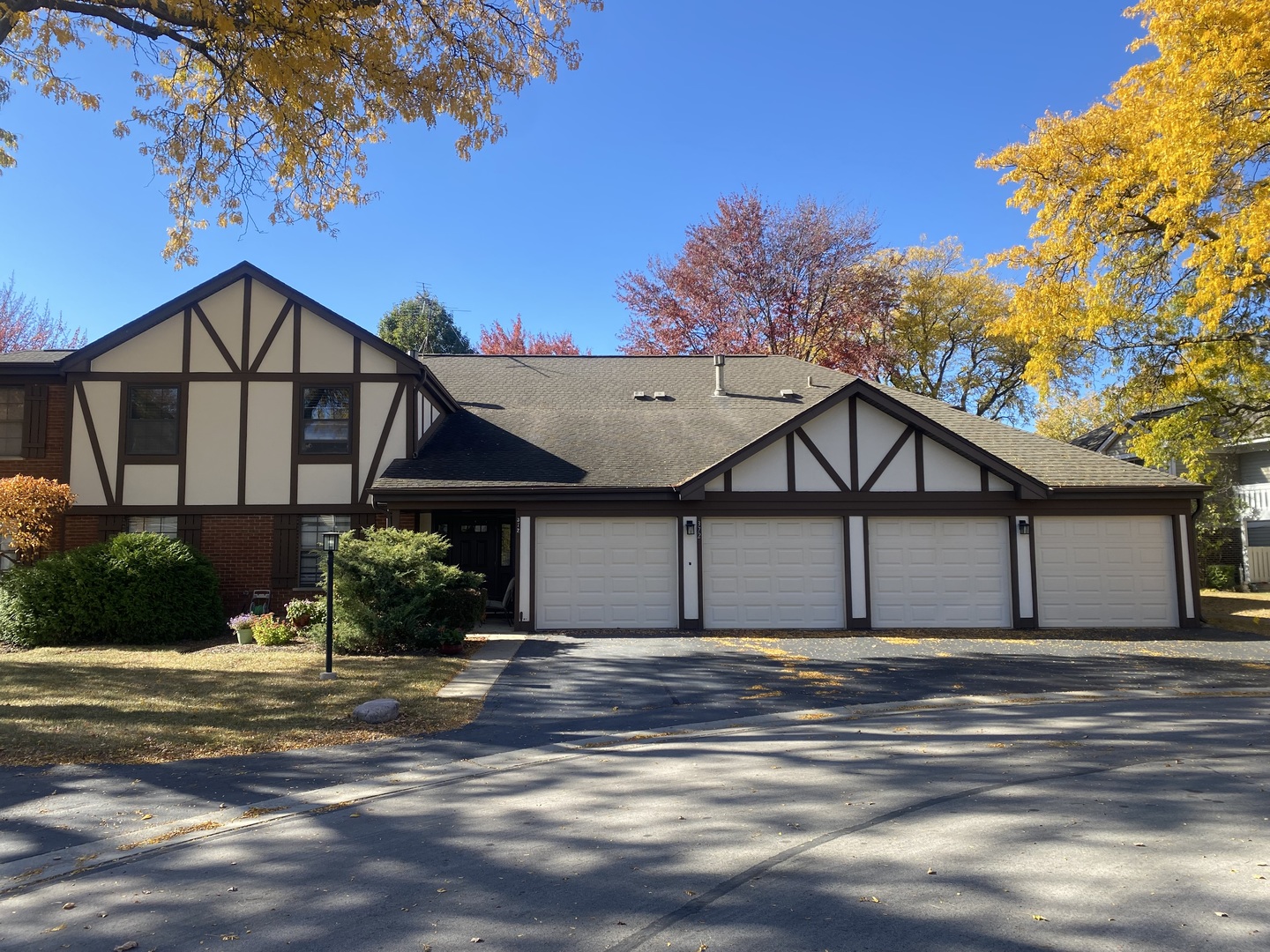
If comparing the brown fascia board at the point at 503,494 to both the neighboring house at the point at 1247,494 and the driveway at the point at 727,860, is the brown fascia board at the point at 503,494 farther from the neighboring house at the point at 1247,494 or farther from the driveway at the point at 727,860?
the neighboring house at the point at 1247,494

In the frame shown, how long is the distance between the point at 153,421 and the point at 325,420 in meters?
3.52

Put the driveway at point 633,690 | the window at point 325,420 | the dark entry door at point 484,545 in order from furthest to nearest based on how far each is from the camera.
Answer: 1. the dark entry door at point 484,545
2. the window at point 325,420
3. the driveway at point 633,690

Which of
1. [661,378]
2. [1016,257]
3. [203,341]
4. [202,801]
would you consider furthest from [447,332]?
[202,801]

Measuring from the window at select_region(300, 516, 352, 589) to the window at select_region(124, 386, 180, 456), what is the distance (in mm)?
3101

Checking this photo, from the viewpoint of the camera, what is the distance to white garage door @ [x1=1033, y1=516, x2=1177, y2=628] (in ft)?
57.0

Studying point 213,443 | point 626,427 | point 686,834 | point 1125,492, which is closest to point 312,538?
point 213,443

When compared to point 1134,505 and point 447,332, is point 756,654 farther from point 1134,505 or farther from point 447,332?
point 447,332

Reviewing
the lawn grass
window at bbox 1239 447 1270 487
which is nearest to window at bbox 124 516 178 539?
the lawn grass

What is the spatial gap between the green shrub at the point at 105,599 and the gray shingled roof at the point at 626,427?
13.9ft

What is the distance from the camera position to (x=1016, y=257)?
1988 centimetres

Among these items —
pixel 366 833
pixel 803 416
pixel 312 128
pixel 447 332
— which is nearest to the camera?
pixel 366 833

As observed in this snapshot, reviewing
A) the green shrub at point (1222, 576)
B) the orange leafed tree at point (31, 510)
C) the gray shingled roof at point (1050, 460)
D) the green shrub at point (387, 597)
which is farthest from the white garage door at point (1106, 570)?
the orange leafed tree at point (31, 510)

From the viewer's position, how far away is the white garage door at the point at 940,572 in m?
17.2

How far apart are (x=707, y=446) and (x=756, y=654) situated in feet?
20.6
